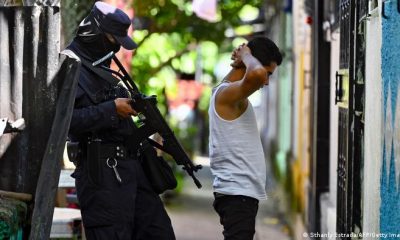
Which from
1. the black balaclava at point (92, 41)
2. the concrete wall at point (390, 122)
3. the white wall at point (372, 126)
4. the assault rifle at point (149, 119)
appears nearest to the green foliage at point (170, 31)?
the black balaclava at point (92, 41)

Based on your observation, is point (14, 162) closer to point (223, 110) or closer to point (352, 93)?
point (223, 110)

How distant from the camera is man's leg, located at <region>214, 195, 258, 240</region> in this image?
587cm

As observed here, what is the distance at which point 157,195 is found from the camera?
21.1 ft

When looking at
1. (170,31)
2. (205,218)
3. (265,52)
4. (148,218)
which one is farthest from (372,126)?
(170,31)

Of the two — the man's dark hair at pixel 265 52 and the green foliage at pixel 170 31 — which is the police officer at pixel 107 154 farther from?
the green foliage at pixel 170 31

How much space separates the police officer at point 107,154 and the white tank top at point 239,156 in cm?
55

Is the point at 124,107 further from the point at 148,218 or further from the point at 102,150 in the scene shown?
the point at 148,218

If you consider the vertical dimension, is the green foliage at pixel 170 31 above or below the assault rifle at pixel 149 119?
above

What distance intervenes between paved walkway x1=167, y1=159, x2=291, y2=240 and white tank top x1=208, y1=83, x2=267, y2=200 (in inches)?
240

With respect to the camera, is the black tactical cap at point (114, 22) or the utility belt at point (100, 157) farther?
the black tactical cap at point (114, 22)

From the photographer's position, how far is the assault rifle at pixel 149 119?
612 cm

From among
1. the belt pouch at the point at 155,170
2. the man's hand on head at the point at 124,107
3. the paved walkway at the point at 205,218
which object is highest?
the man's hand on head at the point at 124,107

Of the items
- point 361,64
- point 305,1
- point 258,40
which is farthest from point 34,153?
point 305,1

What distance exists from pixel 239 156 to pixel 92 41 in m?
1.23
